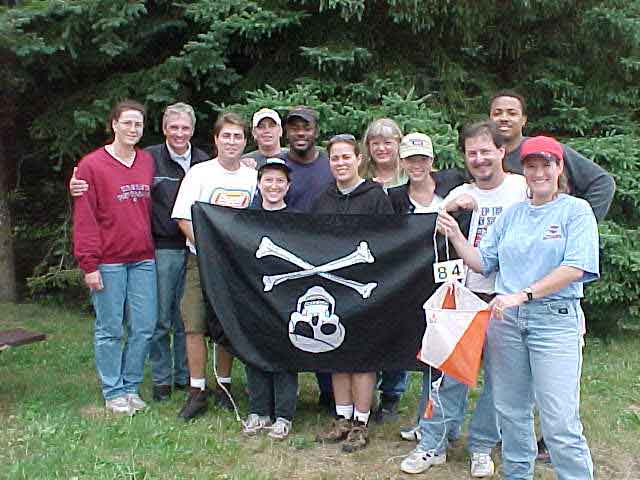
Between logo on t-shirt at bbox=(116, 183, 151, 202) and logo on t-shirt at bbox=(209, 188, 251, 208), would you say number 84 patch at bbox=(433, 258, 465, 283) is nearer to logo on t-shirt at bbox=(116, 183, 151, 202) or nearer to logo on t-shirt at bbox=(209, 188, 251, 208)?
logo on t-shirt at bbox=(209, 188, 251, 208)

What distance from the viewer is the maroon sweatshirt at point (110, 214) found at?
5.04 meters

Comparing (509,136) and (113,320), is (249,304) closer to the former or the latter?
(113,320)

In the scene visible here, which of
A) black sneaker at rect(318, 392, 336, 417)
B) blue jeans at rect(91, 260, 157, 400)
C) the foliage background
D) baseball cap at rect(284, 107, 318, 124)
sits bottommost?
black sneaker at rect(318, 392, 336, 417)

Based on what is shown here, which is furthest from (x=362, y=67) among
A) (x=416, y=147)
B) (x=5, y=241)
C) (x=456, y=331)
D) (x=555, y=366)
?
(x=5, y=241)

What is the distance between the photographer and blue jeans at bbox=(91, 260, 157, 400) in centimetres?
A: 520

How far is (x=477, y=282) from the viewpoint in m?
4.23

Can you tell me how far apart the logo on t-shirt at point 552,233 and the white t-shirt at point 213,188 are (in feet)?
7.50

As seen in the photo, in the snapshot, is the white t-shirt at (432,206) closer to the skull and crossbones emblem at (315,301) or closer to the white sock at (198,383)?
the skull and crossbones emblem at (315,301)

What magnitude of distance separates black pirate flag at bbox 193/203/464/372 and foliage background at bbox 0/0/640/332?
2.08 m

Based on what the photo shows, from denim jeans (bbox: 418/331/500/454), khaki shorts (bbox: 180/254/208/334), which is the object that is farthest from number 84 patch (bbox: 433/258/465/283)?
khaki shorts (bbox: 180/254/208/334)

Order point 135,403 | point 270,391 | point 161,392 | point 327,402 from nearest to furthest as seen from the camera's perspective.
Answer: point 270,391 → point 135,403 → point 327,402 → point 161,392

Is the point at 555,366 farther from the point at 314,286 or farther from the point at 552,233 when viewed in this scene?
the point at 314,286

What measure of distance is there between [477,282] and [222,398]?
2313 millimetres

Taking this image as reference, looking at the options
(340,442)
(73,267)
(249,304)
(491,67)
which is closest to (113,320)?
(249,304)
